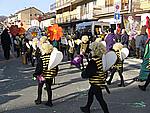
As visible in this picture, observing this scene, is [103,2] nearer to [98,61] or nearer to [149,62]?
[149,62]

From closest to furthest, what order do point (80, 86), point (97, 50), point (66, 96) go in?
point (97, 50) → point (66, 96) → point (80, 86)

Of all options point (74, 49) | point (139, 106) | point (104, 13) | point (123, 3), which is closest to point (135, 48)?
point (74, 49)

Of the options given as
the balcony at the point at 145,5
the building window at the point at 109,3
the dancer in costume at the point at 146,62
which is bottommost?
A: the dancer in costume at the point at 146,62

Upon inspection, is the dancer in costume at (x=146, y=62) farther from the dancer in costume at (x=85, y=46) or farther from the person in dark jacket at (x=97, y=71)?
the person in dark jacket at (x=97, y=71)

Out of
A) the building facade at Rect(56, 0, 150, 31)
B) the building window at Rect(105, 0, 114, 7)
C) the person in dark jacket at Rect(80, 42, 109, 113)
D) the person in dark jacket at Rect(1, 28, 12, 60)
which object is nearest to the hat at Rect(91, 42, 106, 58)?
the person in dark jacket at Rect(80, 42, 109, 113)

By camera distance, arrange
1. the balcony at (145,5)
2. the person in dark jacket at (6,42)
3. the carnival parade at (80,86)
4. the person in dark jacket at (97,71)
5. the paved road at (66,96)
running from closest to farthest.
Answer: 1. the person in dark jacket at (97,71)
2. the carnival parade at (80,86)
3. the paved road at (66,96)
4. the person in dark jacket at (6,42)
5. the balcony at (145,5)

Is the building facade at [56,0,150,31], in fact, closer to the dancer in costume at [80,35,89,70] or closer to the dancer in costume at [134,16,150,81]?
the dancer in costume at [80,35,89,70]

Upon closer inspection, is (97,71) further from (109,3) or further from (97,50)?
(109,3)

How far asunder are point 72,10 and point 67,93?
60.6 meters

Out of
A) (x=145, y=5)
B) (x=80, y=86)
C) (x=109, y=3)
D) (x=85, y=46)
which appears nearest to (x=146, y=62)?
(x=80, y=86)

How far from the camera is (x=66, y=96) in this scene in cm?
965

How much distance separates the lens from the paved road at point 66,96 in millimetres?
8070

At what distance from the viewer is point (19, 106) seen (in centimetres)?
838

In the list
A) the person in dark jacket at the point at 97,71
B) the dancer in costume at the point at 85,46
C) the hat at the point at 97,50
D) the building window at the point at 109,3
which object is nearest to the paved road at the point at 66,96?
the person in dark jacket at the point at 97,71
